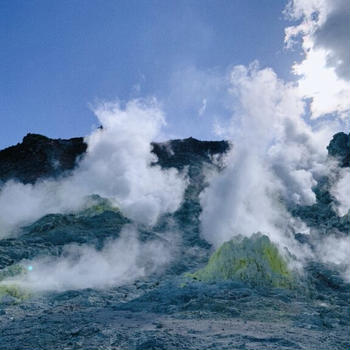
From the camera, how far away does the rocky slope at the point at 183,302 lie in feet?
32.0

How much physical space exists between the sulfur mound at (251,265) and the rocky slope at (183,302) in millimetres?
47

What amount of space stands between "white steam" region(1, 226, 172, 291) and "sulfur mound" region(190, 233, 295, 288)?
430 cm

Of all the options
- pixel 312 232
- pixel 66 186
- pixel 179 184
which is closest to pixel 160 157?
pixel 179 184

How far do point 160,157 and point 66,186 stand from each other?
19.6m

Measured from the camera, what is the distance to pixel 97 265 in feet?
64.8

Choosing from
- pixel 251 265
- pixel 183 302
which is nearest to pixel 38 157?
pixel 251 265

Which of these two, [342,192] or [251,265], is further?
[342,192]

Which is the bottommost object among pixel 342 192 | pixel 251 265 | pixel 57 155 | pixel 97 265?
pixel 251 265

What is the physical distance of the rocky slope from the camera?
977cm

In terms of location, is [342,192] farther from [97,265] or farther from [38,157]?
[38,157]

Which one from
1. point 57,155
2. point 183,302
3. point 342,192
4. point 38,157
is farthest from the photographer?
point 57,155

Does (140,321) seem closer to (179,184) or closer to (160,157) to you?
(179,184)

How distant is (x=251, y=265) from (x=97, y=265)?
8537mm

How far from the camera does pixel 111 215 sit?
29312 millimetres
